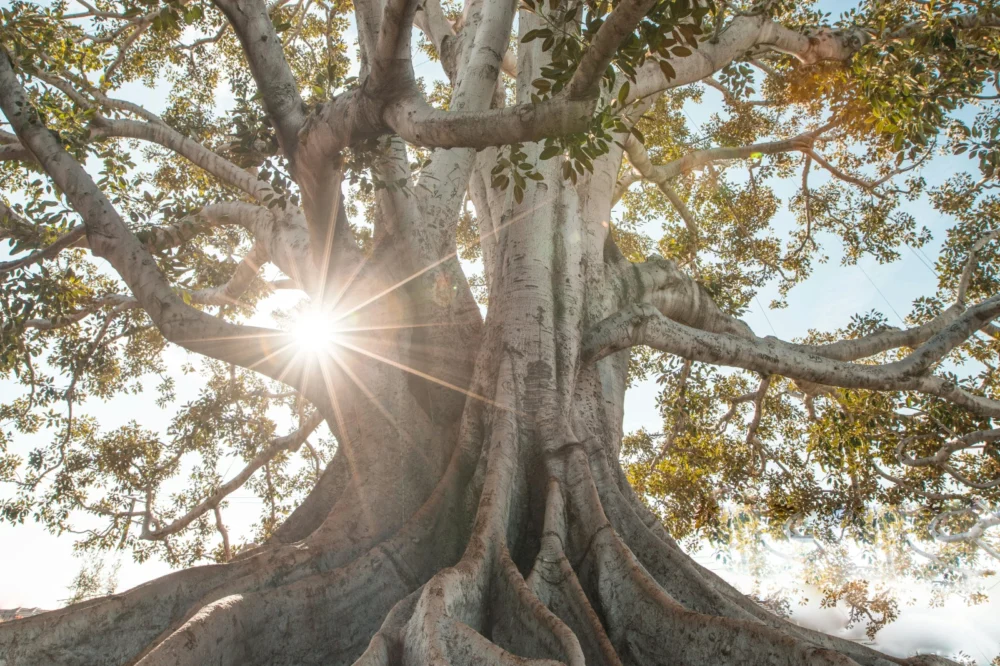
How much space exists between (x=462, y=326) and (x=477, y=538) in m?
2.00

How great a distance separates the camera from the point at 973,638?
29.1 m

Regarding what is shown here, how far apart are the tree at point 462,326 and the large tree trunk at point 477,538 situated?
17mm

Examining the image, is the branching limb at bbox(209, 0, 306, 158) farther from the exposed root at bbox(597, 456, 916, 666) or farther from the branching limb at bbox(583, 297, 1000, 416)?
the exposed root at bbox(597, 456, 916, 666)

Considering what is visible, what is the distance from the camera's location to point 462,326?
4.56 meters

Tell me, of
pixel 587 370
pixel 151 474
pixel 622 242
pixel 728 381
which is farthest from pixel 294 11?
pixel 728 381

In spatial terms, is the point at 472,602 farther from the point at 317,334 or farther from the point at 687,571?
the point at 317,334

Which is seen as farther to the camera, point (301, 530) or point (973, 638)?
point (973, 638)

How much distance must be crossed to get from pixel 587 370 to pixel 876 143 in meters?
6.47

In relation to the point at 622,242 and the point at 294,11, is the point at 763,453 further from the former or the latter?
the point at 294,11

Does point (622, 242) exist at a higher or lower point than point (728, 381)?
higher

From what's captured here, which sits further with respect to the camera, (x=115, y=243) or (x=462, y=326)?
(x=462, y=326)

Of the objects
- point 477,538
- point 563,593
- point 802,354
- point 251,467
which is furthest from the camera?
point 251,467

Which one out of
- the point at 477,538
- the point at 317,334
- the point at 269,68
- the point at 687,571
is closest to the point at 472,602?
the point at 477,538

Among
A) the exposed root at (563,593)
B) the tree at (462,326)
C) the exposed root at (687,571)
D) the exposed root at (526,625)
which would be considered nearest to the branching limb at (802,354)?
→ the tree at (462,326)
